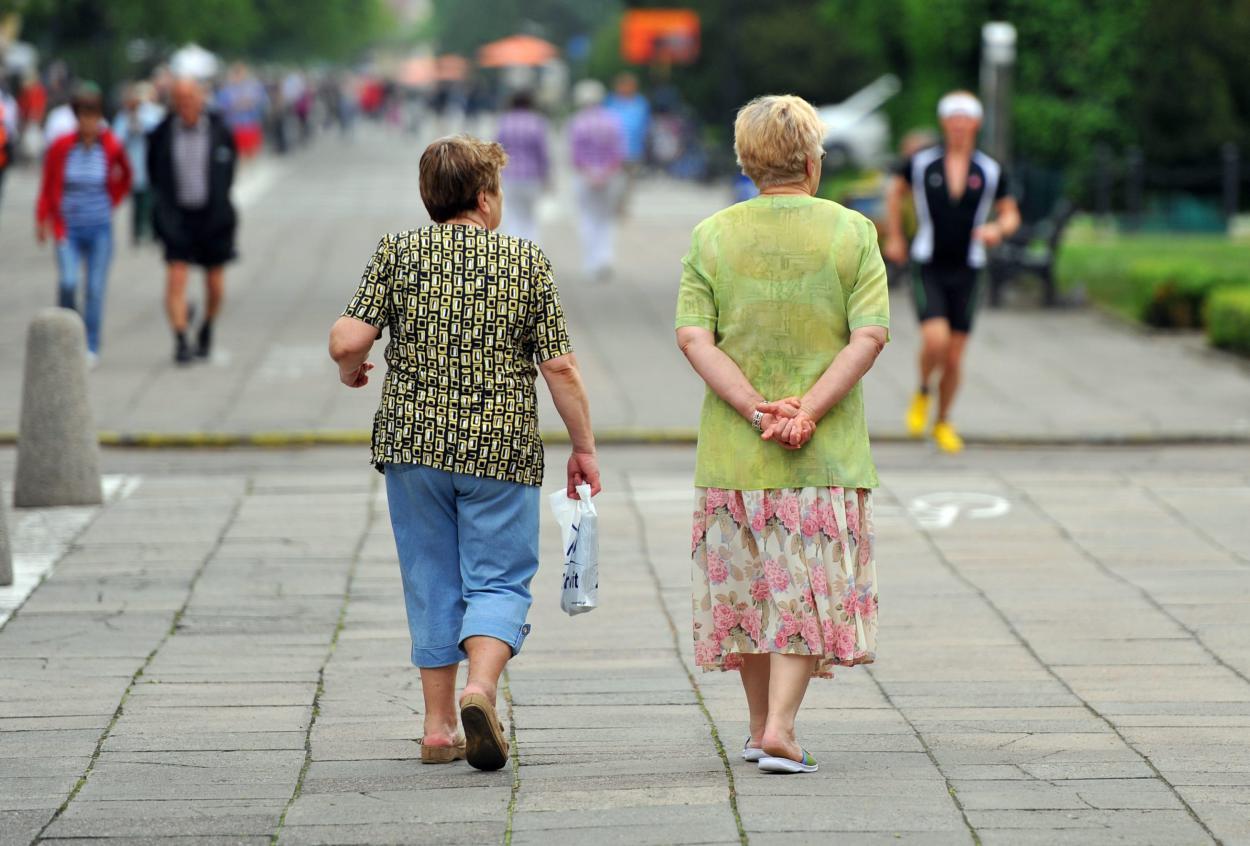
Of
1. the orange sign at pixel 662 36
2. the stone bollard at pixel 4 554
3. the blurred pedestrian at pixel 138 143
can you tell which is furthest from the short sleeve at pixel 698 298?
the orange sign at pixel 662 36

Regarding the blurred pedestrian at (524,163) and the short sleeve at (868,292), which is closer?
the short sleeve at (868,292)

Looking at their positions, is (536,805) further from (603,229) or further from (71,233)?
(603,229)

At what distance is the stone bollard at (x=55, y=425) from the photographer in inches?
352

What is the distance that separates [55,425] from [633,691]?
4048mm

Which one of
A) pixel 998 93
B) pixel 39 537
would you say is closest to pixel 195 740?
pixel 39 537

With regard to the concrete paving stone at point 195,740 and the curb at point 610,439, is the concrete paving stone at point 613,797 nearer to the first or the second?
the concrete paving stone at point 195,740

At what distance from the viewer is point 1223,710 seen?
5586 mm

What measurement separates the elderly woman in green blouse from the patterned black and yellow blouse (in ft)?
1.36

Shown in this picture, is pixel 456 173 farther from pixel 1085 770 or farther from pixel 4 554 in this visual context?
pixel 4 554

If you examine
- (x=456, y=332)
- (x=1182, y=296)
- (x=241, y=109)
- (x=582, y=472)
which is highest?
A: (x=456, y=332)

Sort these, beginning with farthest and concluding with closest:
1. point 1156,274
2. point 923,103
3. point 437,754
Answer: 1. point 923,103
2. point 1156,274
3. point 437,754

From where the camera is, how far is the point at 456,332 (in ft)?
16.0

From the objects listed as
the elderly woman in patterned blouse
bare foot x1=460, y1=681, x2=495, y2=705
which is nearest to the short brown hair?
the elderly woman in patterned blouse

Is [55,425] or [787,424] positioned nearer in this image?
[787,424]
